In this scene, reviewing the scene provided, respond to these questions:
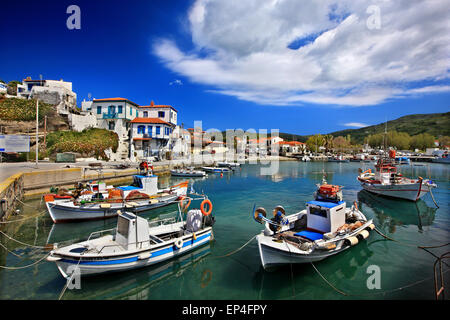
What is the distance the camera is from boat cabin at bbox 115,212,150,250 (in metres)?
8.65

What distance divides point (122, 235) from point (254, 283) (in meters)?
5.75

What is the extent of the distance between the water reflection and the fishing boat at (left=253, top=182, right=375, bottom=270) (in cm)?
619

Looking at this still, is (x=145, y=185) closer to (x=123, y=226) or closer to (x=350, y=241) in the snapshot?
(x=123, y=226)

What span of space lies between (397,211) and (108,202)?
23790 mm

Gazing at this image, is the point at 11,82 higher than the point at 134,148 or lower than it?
higher

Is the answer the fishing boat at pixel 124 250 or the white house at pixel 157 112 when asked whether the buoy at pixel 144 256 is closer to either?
the fishing boat at pixel 124 250

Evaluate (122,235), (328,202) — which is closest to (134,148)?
(122,235)

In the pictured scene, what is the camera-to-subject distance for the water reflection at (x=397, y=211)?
1579 cm

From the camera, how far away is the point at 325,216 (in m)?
10.0

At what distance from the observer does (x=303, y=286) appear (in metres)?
7.95

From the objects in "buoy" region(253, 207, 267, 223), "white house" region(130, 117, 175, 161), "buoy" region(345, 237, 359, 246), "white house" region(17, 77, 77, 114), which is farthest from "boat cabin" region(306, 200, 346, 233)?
"white house" region(17, 77, 77, 114)

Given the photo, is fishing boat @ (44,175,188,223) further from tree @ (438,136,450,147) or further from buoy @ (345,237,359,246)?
tree @ (438,136,450,147)

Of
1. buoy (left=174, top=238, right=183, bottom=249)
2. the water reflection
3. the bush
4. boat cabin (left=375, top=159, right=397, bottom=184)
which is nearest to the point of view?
buoy (left=174, top=238, right=183, bottom=249)
